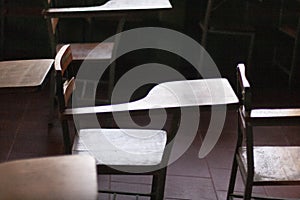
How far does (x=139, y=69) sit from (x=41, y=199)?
107 inches

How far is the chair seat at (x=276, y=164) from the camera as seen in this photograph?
1.80m

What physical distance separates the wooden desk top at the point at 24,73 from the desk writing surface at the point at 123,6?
516 mm

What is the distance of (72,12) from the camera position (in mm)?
2600

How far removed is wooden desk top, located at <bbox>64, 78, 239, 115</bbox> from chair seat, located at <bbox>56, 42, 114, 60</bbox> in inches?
37.9

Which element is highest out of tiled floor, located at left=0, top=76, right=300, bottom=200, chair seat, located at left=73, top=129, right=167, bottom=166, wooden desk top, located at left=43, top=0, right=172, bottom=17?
wooden desk top, located at left=43, top=0, right=172, bottom=17

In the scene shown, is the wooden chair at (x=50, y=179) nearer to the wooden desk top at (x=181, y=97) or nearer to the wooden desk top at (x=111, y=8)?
the wooden desk top at (x=181, y=97)

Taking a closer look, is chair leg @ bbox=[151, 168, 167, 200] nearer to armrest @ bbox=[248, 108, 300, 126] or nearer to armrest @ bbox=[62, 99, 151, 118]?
armrest @ bbox=[62, 99, 151, 118]

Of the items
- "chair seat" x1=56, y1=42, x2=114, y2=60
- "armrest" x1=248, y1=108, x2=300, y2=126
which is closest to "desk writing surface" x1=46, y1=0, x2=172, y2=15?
"chair seat" x1=56, y1=42, x2=114, y2=60

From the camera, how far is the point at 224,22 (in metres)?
3.65

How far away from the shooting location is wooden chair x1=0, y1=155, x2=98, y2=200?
1.10m

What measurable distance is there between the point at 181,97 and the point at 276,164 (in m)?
0.43

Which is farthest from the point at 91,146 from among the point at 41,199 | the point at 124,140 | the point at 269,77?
the point at 269,77

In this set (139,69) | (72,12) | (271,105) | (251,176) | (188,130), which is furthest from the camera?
(139,69)

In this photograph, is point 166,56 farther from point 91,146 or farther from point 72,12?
point 91,146
